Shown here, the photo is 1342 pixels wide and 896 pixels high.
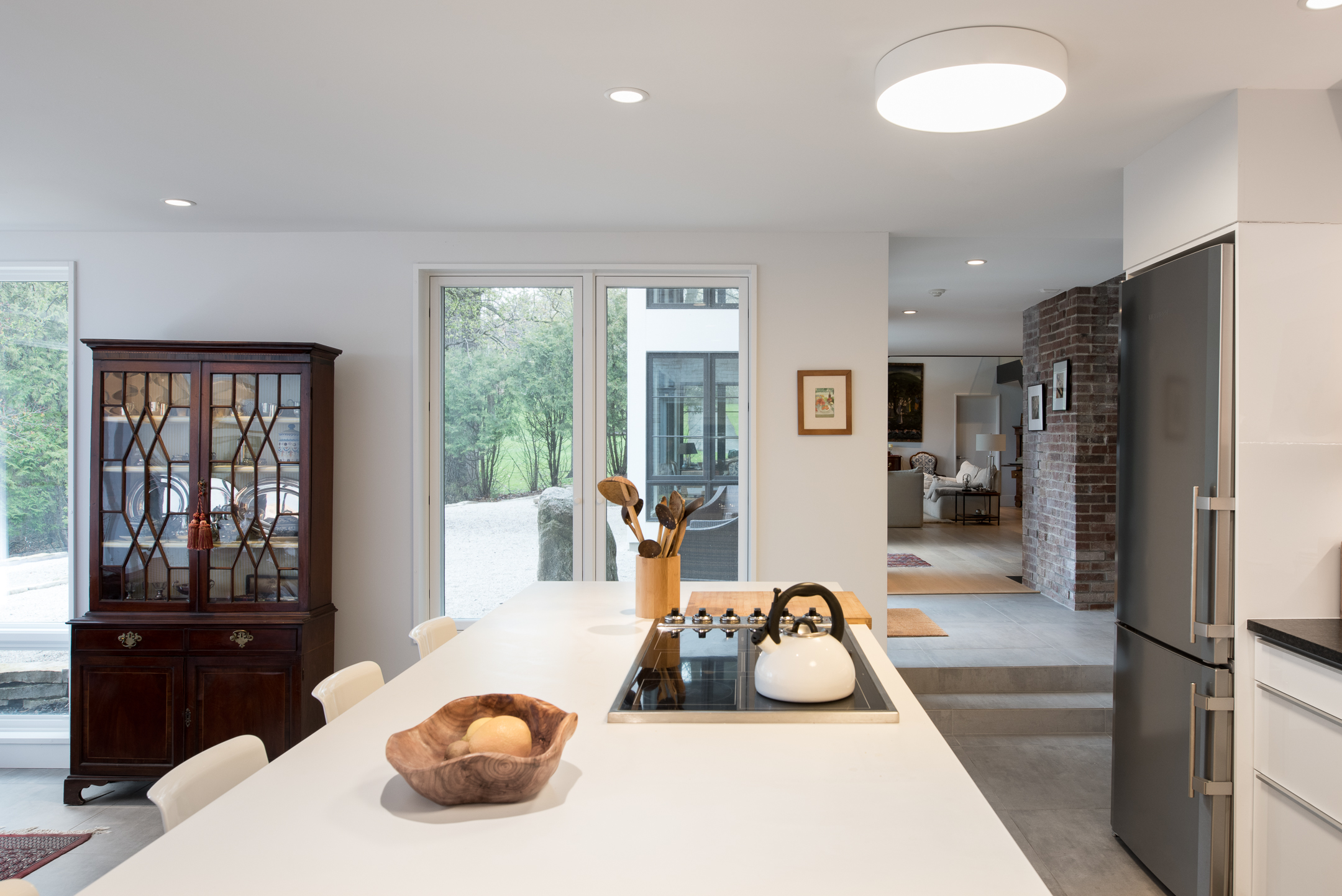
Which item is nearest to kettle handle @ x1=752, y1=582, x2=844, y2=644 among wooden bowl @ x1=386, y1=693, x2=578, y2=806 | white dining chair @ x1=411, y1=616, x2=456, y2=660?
wooden bowl @ x1=386, y1=693, x2=578, y2=806

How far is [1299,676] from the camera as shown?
2127 mm

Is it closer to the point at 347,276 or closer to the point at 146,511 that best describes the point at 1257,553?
the point at 347,276

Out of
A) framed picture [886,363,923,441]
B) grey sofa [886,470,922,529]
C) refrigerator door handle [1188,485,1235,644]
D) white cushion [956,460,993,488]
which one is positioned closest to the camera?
refrigerator door handle [1188,485,1235,644]

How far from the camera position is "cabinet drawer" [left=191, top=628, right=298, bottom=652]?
354cm

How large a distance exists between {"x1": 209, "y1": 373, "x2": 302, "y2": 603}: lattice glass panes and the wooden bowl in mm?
2749

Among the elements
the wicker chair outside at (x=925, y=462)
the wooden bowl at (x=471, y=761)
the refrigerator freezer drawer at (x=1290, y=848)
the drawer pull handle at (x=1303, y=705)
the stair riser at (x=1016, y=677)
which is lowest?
the stair riser at (x=1016, y=677)

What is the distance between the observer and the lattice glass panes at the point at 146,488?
3.62 m

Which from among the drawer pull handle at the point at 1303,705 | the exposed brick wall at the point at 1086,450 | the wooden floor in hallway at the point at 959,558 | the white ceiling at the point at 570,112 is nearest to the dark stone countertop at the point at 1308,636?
the drawer pull handle at the point at 1303,705

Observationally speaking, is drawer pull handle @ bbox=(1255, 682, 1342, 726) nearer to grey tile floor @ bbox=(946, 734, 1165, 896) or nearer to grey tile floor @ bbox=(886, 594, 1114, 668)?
grey tile floor @ bbox=(946, 734, 1165, 896)

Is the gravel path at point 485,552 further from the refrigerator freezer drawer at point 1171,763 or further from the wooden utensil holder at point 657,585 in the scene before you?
the refrigerator freezer drawer at point 1171,763

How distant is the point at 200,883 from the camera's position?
963 millimetres

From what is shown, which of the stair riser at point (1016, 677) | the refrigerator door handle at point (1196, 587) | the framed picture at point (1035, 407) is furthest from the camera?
the framed picture at point (1035, 407)

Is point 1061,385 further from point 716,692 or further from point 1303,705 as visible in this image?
point 716,692

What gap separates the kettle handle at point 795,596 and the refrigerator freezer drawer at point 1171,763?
56.8 inches
